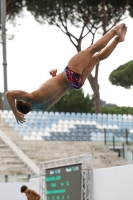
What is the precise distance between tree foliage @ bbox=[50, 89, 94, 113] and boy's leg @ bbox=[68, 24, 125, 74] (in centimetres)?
3452

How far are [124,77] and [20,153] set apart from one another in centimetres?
2182

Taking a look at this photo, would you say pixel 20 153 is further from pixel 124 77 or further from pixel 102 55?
pixel 124 77

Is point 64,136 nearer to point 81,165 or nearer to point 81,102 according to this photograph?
point 81,165

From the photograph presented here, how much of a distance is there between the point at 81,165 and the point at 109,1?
82.1ft

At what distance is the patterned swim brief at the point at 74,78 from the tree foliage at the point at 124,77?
36.6 meters

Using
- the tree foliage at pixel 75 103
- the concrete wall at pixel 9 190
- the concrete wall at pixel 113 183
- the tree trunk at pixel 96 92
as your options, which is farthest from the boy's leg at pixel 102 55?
the tree foliage at pixel 75 103

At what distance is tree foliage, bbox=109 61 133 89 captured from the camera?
46344 mm

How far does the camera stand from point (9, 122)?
27953 mm

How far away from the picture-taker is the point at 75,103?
A: 44.6 meters

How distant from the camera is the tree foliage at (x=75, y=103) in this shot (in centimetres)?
4447

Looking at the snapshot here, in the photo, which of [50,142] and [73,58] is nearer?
[73,58]

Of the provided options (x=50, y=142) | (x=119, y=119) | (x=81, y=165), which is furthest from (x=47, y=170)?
(x=119, y=119)

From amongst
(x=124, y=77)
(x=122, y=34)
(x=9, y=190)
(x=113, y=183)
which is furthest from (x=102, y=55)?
(x=124, y=77)

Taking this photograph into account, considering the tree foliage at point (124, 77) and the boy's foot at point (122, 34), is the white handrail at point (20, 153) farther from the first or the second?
the tree foliage at point (124, 77)
